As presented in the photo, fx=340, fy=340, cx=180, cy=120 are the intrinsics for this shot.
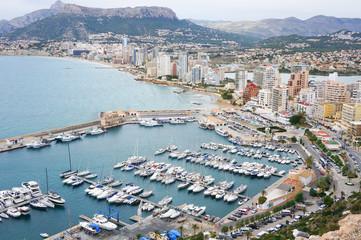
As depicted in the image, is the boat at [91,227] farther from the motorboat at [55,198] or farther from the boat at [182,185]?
the boat at [182,185]

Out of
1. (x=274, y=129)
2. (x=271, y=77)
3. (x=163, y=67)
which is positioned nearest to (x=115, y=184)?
(x=274, y=129)

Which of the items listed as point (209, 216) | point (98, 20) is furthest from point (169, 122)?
point (98, 20)

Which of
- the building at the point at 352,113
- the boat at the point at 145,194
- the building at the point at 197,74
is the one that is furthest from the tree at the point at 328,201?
the building at the point at 197,74

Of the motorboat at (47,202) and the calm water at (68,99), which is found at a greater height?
the calm water at (68,99)

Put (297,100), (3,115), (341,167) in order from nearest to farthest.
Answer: (341,167)
(3,115)
(297,100)

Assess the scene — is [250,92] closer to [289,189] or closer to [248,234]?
[289,189]

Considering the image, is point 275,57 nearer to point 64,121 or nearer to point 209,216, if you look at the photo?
point 64,121
